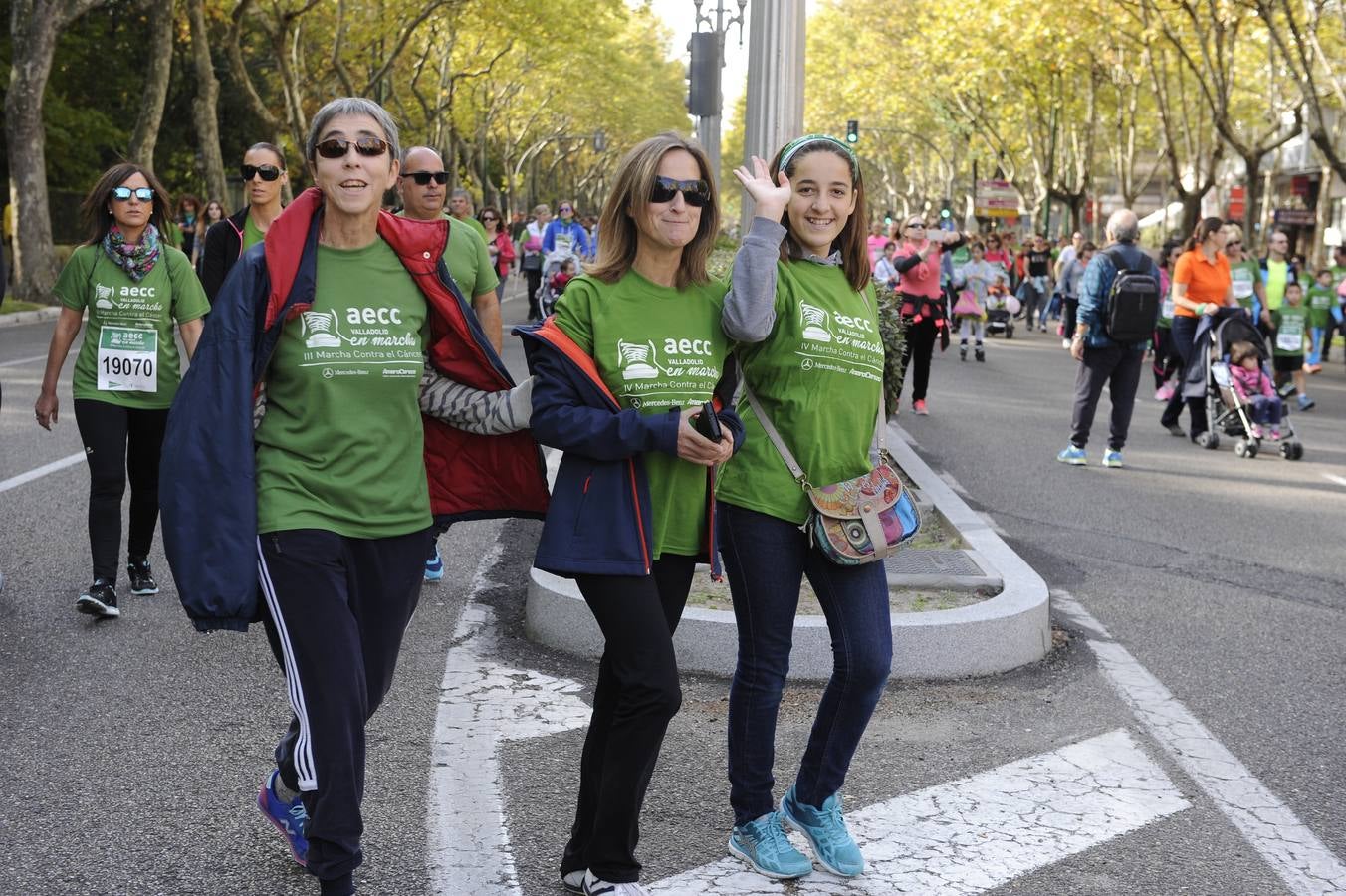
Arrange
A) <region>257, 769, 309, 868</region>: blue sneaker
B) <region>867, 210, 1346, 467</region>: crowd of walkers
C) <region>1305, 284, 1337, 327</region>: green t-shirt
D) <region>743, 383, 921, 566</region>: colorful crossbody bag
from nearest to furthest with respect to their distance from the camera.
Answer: <region>743, 383, 921, 566</region>: colorful crossbody bag → <region>257, 769, 309, 868</region>: blue sneaker → <region>867, 210, 1346, 467</region>: crowd of walkers → <region>1305, 284, 1337, 327</region>: green t-shirt

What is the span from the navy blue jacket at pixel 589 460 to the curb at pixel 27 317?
22.4 meters

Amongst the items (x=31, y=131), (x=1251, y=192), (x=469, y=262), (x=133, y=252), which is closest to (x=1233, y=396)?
(x=469, y=262)

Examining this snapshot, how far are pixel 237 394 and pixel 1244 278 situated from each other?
12.4 m

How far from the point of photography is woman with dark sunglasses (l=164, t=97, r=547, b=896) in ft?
11.0

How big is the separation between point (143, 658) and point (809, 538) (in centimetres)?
300

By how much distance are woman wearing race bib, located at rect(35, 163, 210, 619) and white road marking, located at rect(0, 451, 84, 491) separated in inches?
122

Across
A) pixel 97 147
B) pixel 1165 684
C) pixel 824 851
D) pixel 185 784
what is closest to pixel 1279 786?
pixel 1165 684

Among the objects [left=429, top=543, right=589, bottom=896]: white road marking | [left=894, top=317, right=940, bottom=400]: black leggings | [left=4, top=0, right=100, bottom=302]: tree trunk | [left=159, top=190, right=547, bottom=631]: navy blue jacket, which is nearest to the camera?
[left=159, top=190, right=547, bottom=631]: navy blue jacket

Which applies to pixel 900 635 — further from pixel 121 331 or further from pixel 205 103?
pixel 205 103

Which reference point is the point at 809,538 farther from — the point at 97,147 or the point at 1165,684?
the point at 97,147

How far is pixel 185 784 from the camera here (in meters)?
4.62

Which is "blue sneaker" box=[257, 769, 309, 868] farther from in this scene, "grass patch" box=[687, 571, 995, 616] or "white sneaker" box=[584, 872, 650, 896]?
"grass patch" box=[687, 571, 995, 616]

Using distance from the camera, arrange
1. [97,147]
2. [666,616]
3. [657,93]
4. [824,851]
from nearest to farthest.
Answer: [666,616] → [824,851] → [97,147] → [657,93]

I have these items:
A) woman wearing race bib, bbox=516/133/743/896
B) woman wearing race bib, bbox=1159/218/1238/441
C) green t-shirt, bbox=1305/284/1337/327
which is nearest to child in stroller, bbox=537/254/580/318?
woman wearing race bib, bbox=1159/218/1238/441
